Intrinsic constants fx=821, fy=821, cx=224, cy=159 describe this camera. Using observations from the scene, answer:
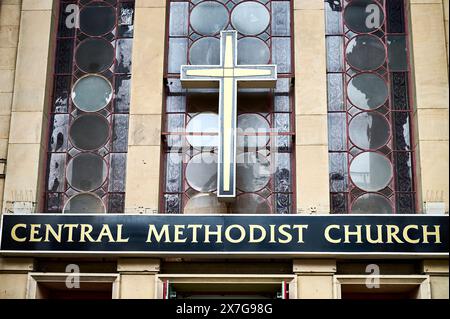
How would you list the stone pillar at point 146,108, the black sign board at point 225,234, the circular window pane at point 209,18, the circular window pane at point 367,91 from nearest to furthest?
the black sign board at point 225,234 → the stone pillar at point 146,108 → the circular window pane at point 367,91 → the circular window pane at point 209,18

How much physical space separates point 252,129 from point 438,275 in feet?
14.1

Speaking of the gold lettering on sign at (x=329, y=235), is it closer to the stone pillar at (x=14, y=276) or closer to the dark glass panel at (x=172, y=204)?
the dark glass panel at (x=172, y=204)

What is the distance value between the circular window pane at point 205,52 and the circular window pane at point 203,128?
1.05 metres

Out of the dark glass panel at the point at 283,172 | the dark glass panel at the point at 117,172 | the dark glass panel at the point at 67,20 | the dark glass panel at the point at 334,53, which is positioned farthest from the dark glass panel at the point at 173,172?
the dark glass panel at the point at 334,53

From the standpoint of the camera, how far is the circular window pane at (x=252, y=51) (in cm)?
1591

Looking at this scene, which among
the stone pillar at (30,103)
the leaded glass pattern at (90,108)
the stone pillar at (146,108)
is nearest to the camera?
the stone pillar at (146,108)

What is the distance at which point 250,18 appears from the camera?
16.1 m

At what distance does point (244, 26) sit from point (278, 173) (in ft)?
9.95

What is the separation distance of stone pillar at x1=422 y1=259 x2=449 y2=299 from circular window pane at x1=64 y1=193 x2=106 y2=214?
233 inches

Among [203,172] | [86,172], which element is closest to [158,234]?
[203,172]

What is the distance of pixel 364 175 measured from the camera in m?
15.1

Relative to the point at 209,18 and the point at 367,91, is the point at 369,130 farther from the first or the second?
the point at 209,18

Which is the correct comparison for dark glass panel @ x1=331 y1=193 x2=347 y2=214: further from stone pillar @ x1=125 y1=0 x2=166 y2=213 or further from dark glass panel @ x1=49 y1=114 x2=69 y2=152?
dark glass panel @ x1=49 y1=114 x2=69 y2=152

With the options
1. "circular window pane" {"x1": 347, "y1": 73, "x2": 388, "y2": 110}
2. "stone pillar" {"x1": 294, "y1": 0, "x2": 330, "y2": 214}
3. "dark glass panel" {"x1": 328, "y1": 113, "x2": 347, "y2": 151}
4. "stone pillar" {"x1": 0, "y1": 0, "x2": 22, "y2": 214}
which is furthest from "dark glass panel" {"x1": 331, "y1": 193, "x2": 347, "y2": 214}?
"stone pillar" {"x1": 0, "y1": 0, "x2": 22, "y2": 214}
